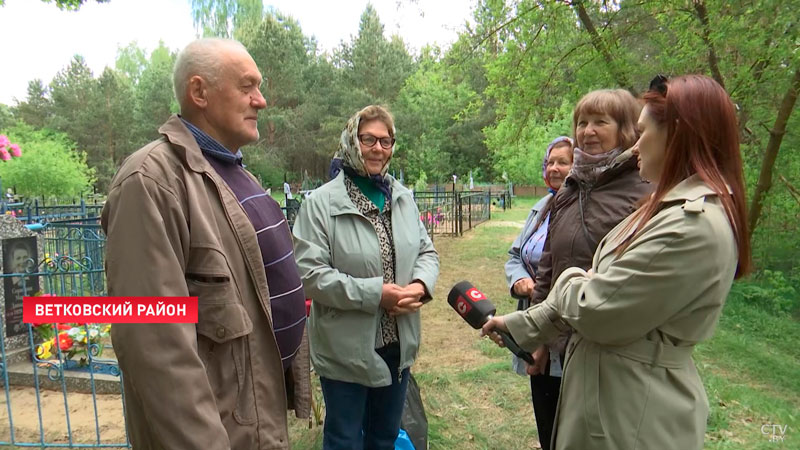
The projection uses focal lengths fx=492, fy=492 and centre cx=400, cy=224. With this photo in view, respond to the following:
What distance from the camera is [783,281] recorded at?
23.1 feet

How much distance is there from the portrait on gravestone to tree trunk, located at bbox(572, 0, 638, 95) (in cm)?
725

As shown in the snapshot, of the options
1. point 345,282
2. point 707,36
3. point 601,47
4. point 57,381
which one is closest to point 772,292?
point 707,36

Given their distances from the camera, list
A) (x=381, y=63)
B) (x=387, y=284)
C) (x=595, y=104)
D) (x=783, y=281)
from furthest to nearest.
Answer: (x=381, y=63)
(x=783, y=281)
(x=387, y=284)
(x=595, y=104)

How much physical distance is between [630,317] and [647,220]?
0.98ft

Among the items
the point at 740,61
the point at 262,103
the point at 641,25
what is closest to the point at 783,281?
the point at 740,61

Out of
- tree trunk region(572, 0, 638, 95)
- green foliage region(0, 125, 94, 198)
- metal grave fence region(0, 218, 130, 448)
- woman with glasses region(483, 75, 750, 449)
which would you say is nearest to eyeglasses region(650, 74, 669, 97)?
woman with glasses region(483, 75, 750, 449)

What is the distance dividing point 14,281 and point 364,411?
4.17 metres

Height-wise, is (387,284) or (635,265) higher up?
(635,265)

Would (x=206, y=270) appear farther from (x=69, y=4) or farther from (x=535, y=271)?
(x=69, y=4)

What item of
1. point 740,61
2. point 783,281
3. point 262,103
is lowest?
point 783,281

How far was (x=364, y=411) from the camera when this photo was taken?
2406 millimetres

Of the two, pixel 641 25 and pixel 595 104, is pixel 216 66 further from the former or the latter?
pixel 641 25

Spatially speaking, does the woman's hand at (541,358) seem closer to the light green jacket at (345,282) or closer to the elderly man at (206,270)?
the light green jacket at (345,282)

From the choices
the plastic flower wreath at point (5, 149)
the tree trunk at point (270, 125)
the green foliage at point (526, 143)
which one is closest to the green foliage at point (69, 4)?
the plastic flower wreath at point (5, 149)
